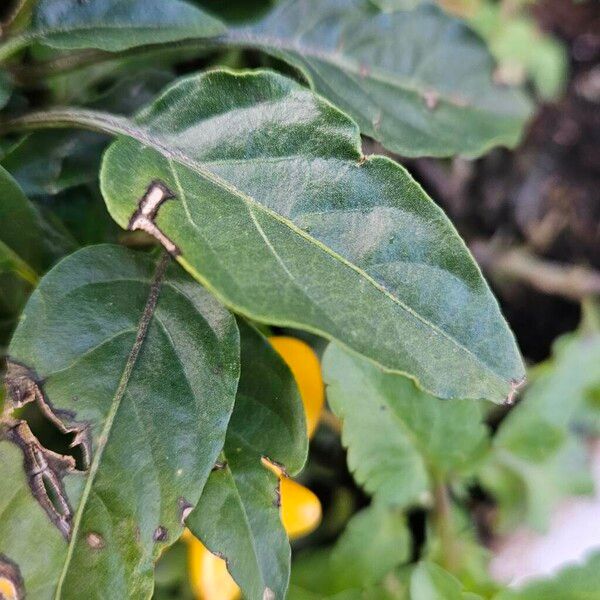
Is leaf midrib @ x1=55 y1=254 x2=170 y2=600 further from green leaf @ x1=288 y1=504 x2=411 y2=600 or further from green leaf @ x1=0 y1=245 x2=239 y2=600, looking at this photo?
green leaf @ x1=288 y1=504 x2=411 y2=600

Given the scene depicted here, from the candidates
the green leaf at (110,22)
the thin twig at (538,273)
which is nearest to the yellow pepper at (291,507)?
the green leaf at (110,22)

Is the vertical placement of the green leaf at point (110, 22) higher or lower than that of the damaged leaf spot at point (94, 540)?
higher

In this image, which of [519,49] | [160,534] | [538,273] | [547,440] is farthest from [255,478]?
[519,49]

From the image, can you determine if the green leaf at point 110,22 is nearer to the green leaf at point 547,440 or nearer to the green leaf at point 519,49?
the green leaf at point 547,440

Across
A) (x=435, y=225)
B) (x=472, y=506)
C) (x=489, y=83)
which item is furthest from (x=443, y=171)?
(x=435, y=225)

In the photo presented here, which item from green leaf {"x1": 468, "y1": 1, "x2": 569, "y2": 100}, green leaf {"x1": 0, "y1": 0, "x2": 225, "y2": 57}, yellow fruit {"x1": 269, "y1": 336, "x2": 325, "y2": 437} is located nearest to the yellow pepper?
yellow fruit {"x1": 269, "y1": 336, "x2": 325, "y2": 437}

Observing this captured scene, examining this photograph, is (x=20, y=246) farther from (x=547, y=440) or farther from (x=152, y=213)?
(x=547, y=440)
